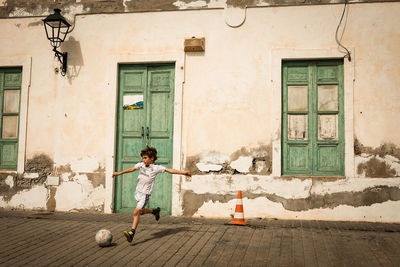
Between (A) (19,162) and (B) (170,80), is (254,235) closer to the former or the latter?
(B) (170,80)

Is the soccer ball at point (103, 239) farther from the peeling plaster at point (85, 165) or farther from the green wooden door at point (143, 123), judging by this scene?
the peeling plaster at point (85, 165)

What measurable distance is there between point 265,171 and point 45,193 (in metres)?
4.43

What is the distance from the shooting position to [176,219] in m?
7.40

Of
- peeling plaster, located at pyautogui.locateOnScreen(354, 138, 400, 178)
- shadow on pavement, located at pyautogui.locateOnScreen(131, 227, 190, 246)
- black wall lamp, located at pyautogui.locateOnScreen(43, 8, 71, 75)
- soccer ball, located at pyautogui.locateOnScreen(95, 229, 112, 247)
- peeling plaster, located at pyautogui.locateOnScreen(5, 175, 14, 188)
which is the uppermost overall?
black wall lamp, located at pyautogui.locateOnScreen(43, 8, 71, 75)

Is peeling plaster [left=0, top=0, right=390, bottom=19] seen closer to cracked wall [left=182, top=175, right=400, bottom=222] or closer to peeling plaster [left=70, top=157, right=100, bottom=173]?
peeling plaster [left=70, top=157, right=100, bottom=173]

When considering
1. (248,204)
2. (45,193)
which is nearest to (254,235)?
(248,204)

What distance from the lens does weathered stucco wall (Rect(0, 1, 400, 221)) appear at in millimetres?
7316

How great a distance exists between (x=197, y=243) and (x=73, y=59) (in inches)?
192

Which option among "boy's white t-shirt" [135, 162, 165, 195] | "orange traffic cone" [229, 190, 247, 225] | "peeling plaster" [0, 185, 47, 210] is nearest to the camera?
"boy's white t-shirt" [135, 162, 165, 195]

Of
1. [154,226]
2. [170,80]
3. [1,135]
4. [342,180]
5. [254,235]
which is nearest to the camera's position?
[254,235]

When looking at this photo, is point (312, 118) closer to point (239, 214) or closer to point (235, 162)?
point (235, 162)

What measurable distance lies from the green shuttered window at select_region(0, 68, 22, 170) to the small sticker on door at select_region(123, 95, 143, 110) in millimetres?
2381

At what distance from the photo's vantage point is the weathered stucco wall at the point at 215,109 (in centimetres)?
732

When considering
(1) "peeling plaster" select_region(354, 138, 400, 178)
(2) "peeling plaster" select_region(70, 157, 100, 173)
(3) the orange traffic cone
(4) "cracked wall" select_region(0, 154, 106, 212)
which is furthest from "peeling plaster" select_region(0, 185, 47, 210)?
(1) "peeling plaster" select_region(354, 138, 400, 178)
